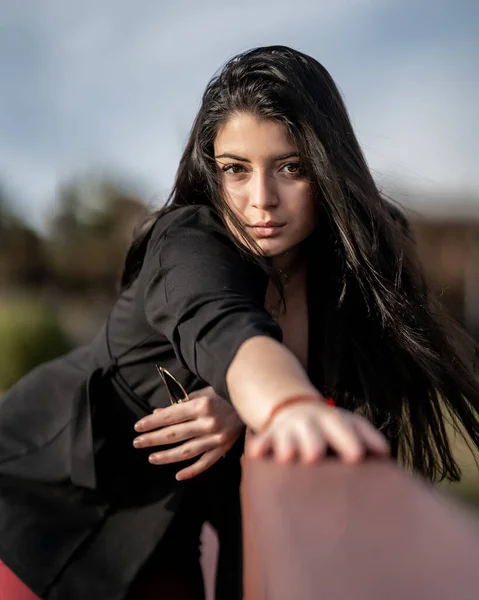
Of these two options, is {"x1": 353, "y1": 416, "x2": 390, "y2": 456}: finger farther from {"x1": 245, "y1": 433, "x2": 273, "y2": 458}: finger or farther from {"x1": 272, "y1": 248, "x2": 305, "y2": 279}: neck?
{"x1": 272, "y1": 248, "x2": 305, "y2": 279}: neck

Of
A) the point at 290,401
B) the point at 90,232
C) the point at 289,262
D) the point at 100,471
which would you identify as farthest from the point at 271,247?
the point at 90,232

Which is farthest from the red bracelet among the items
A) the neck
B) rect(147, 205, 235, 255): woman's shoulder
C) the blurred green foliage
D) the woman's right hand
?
the blurred green foliage

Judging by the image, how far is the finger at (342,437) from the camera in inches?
31.7

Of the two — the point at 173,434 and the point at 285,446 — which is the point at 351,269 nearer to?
the point at 173,434

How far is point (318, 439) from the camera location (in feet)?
2.68

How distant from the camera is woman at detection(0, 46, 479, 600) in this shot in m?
1.71

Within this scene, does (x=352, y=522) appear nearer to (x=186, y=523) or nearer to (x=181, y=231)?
(x=181, y=231)

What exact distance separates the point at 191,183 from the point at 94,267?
19719 millimetres

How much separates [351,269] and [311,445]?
3.88 ft

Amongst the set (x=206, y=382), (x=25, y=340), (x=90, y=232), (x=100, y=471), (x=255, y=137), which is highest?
(x=255, y=137)

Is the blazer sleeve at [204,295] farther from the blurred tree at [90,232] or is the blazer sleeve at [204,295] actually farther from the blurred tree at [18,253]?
the blurred tree at [90,232]

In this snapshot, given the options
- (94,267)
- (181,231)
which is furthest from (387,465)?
(94,267)

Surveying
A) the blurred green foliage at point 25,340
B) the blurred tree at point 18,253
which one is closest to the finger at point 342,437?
the blurred green foliage at point 25,340

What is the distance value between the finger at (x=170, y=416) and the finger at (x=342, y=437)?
2.94ft
